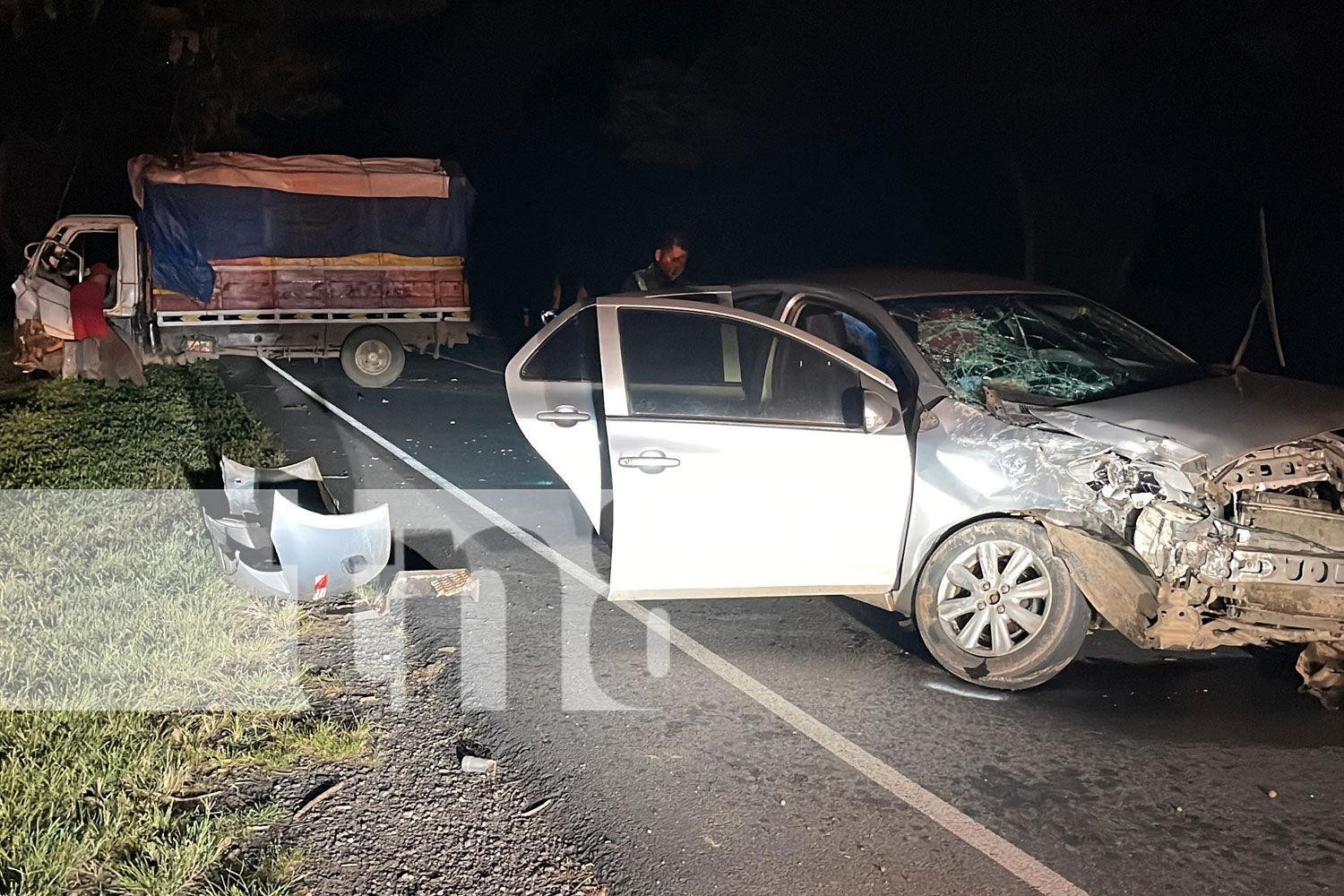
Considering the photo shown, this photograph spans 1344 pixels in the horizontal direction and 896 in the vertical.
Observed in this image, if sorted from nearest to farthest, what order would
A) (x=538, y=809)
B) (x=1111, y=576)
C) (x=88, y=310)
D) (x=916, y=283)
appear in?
1. (x=538, y=809)
2. (x=1111, y=576)
3. (x=916, y=283)
4. (x=88, y=310)

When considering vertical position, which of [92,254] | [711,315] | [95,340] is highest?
[92,254]

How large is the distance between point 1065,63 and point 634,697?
12.0m

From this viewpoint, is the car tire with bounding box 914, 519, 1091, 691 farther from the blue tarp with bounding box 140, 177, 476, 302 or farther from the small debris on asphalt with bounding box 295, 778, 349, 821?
the blue tarp with bounding box 140, 177, 476, 302

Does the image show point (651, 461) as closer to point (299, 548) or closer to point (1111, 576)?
point (299, 548)

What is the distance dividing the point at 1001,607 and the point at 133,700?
133 inches

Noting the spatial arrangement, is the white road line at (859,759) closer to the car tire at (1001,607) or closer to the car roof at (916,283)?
the car tire at (1001,607)

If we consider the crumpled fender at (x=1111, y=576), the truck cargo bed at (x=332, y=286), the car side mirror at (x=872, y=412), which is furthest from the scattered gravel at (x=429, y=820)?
the truck cargo bed at (x=332, y=286)

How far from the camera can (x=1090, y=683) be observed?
16.0 ft

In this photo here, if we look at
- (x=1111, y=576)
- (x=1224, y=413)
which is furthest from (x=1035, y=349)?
(x=1111, y=576)

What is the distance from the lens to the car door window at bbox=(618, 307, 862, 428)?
16.6 feet

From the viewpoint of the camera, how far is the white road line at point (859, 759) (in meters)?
3.47

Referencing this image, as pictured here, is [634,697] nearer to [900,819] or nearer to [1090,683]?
[900,819]

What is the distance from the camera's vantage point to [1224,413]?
15.5 ft

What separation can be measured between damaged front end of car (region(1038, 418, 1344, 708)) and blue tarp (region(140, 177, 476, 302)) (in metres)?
11.5
